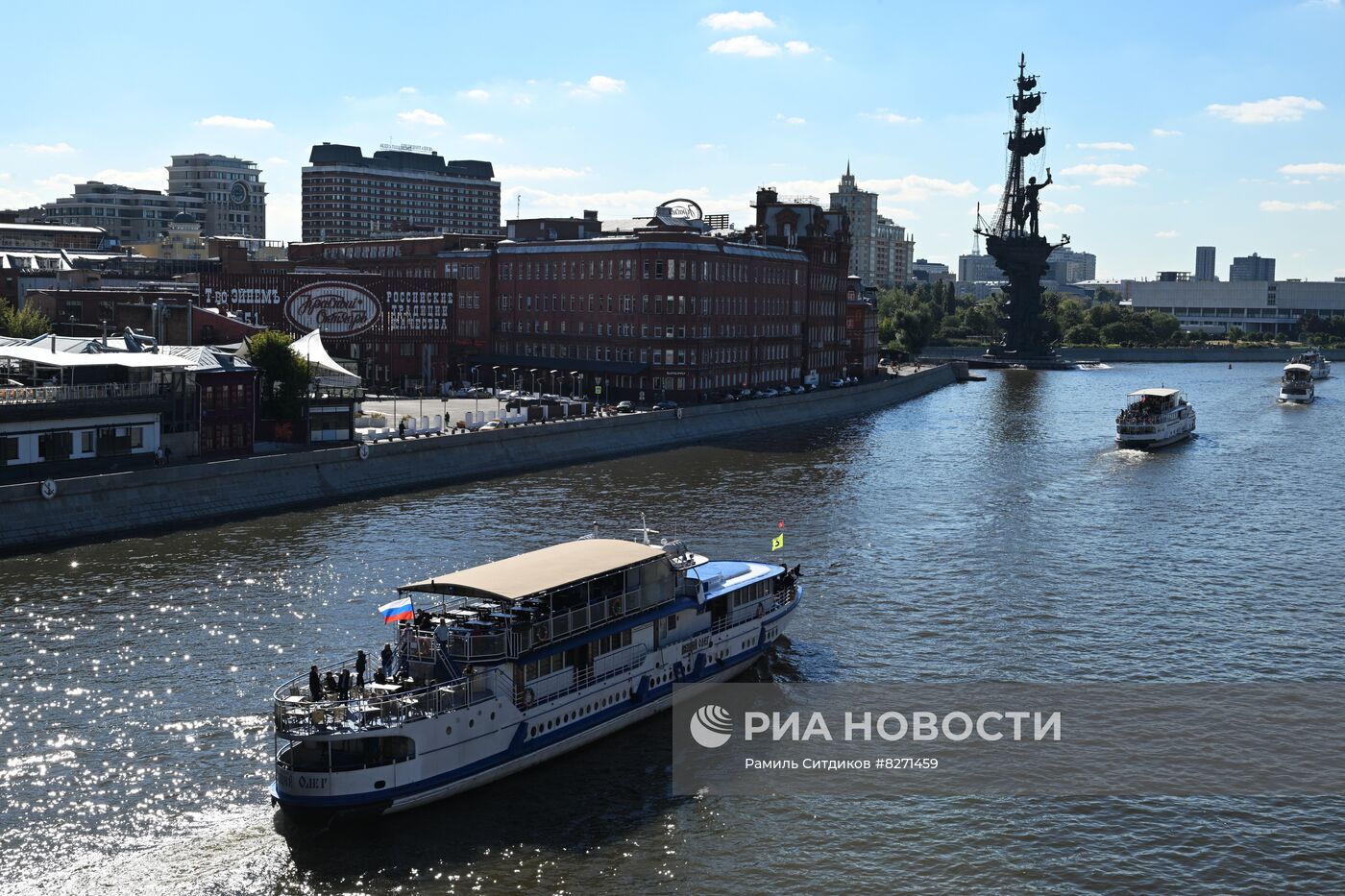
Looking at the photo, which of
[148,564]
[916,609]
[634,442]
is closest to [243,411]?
[148,564]

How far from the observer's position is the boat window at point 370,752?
29922 mm

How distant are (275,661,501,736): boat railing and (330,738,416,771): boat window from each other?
33 cm

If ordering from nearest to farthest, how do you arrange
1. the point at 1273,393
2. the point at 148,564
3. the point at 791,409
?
the point at 148,564 → the point at 791,409 → the point at 1273,393

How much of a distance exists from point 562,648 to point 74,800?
12082mm

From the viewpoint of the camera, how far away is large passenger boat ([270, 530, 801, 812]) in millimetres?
30016

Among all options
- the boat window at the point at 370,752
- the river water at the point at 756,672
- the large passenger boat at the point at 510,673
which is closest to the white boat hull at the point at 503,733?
the large passenger boat at the point at 510,673

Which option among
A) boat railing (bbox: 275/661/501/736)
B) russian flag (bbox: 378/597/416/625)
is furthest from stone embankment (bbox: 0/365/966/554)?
boat railing (bbox: 275/661/501/736)

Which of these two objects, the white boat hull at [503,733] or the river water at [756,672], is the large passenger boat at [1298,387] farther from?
the white boat hull at [503,733]

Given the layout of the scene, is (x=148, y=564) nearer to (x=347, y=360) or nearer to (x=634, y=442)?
(x=634, y=442)

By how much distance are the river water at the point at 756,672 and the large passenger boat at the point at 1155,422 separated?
16.4 metres

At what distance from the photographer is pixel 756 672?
4197cm

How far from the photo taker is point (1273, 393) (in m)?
167

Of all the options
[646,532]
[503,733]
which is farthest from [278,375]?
[503,733]

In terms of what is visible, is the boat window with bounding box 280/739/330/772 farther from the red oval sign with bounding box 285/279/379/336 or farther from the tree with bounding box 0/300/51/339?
the red oval sign with bounding box 285/279/379/336
